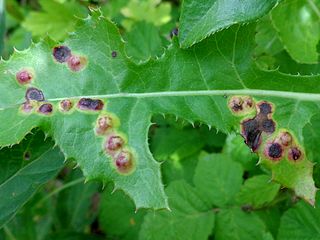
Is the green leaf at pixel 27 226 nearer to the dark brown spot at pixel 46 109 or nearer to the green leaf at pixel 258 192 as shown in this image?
the dark brown spot at pixel 46 109

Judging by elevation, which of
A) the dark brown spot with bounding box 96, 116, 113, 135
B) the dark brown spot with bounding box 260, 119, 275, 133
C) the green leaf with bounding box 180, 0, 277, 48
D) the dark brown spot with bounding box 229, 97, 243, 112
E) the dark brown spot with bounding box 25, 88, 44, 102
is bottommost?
the dark brown spot with bounding box 260, 119, 275, 133

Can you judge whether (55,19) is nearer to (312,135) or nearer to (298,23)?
(298,23)

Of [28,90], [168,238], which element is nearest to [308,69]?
[168,238]

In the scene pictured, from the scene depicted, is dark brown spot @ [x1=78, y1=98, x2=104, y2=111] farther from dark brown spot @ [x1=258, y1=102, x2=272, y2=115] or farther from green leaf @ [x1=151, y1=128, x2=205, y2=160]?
green leaf @ [x1=151, y1=128, x2=205, y2=160]

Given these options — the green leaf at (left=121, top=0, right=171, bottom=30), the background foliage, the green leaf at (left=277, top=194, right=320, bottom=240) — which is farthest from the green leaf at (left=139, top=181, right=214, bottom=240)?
the green leaf at (left=121, top=0, right=171, bottom=30)

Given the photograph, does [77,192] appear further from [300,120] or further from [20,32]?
[300,120]
